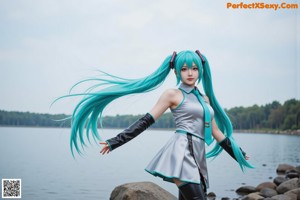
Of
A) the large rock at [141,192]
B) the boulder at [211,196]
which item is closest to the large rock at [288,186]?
the boulder at [211,196]

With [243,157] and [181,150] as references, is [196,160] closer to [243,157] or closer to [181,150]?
[181,150]

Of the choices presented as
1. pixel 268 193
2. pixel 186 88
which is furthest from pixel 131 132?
pixel 268 193

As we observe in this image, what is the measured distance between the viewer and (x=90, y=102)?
15.7 ft

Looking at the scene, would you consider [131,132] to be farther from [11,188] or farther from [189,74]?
[11,188]

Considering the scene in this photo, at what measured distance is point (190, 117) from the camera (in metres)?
4.39

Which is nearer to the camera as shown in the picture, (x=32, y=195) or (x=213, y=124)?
(x=213, y=124)

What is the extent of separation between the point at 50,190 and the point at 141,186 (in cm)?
946

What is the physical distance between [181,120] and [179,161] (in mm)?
442

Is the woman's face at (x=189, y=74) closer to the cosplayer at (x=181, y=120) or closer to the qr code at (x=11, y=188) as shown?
the cosplayer at (x=181, y=120)

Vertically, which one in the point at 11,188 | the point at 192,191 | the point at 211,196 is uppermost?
the point at 192,191

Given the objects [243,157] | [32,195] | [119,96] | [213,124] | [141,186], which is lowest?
[32,195]

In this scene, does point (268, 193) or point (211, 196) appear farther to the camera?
point (211, 196)

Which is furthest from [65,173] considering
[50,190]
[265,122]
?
[265,122]

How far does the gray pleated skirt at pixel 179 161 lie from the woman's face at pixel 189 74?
581 millimetres
